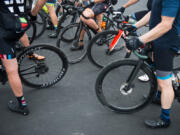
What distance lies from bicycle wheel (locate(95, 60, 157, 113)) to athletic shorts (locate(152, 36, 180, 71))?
25 centimetres

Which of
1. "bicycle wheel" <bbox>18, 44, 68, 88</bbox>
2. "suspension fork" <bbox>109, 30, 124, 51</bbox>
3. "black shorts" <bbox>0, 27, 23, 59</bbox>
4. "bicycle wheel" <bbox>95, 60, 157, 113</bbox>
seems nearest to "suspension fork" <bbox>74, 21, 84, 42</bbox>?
"suspension fork" <bbox>109, 30, 124, 51</bbox>

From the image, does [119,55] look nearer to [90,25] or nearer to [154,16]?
[90,25]

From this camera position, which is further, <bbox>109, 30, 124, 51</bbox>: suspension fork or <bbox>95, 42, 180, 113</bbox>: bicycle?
<bbox>109, 30, 124, 51</bbox>: suspension fork

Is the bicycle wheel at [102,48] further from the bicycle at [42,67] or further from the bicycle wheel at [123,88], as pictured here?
the bicycle wheel at [123,88]

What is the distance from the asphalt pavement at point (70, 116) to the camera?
2883 mm

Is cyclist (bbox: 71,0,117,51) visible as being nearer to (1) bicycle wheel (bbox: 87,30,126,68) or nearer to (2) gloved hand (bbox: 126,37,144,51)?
(1) bicycle wheel (bbox: 87,30,126,68)

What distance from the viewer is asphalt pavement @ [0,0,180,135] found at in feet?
9.46

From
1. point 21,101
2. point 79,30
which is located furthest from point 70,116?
point 79,30

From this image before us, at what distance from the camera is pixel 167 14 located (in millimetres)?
2156

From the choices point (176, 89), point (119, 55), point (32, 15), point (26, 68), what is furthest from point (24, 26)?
point (119, 55)

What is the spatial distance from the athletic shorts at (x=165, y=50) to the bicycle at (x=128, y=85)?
0.59 feet

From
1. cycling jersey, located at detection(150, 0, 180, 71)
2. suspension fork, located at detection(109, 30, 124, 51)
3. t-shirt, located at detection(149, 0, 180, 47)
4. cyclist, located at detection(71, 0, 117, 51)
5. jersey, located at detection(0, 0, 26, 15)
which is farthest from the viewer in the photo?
cyclist, located at detection(71, 0, 117, 51)

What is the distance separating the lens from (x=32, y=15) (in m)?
3.21

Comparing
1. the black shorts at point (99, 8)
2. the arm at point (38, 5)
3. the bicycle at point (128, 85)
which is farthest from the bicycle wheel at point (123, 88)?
the black shorts at point (99, 8)
